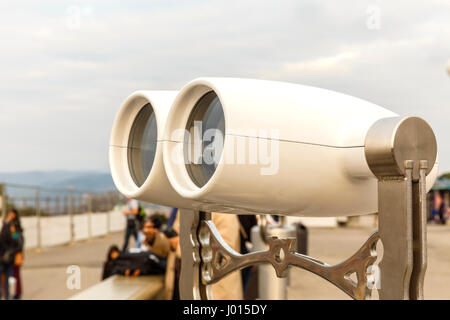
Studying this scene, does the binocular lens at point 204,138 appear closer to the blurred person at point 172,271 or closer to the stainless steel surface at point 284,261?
the stainless steel surface at point 284,261

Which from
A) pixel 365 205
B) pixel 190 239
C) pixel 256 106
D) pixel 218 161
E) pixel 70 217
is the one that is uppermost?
pixel 256 106

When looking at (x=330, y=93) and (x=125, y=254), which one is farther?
(x=125, y=254)

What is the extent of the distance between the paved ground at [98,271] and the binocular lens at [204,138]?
400 centimetres

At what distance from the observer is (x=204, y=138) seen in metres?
1.54

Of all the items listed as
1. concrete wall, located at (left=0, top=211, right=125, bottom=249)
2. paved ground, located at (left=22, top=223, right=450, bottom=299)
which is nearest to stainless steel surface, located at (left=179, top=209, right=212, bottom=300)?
paved ground, located at (left=22, top=223, right=450, bottom=299)

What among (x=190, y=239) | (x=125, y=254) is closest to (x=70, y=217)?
(x=125, y=254)

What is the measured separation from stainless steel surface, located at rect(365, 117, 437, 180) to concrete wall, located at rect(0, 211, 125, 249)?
14.6 meters

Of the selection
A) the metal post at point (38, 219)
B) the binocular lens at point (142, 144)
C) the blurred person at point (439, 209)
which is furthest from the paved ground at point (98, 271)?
the blurred person at point (439, 209)

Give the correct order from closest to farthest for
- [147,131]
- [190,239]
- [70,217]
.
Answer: [147,131] < [190,239] < [70,217]

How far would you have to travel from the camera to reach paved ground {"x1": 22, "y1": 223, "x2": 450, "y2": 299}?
8312 millimetres

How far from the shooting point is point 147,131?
71.6 inches

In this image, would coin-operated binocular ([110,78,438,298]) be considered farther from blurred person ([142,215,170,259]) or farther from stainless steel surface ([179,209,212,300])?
blurred person ([142,215,170,259])

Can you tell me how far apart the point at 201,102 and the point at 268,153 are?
29cm

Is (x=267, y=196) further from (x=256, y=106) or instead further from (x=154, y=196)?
(x=154, y=196)
